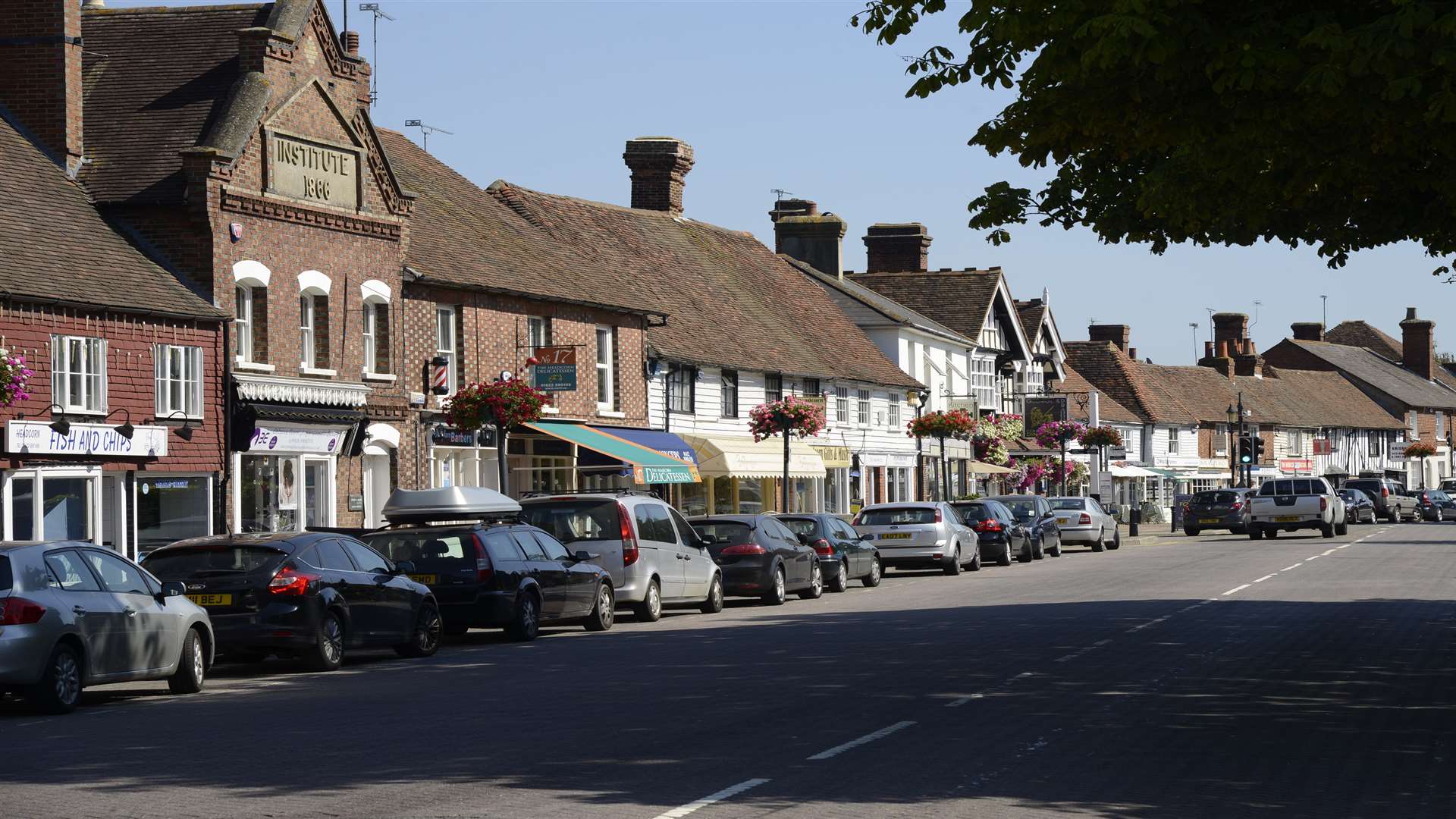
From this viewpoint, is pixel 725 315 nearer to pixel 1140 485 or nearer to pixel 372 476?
pixel 372 476

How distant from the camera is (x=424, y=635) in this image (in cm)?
2116

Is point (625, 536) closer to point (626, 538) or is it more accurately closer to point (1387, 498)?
point (626, 538)

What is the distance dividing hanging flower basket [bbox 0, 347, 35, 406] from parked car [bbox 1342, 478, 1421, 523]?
6489 cm

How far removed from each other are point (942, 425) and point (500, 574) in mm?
33136

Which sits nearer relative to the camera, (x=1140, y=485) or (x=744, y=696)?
(x=744, y=696)

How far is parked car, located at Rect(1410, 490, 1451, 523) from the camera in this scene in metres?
80.6

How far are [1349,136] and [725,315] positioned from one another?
124 ft

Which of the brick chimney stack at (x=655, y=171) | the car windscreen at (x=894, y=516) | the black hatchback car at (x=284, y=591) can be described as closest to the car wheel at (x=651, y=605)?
the black hatchback car at (x=284, y=591)

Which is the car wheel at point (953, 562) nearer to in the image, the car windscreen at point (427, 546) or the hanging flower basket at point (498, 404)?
the hanging flower basket at point (498, 404)

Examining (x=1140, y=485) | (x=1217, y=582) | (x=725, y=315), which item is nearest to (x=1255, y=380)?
(x=1140, y=485)

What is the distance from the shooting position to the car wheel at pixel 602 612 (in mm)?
24812

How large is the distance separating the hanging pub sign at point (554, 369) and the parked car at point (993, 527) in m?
10.6

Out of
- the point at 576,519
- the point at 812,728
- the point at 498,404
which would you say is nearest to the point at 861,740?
the point at 812,728

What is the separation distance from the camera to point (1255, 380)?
110688mm
